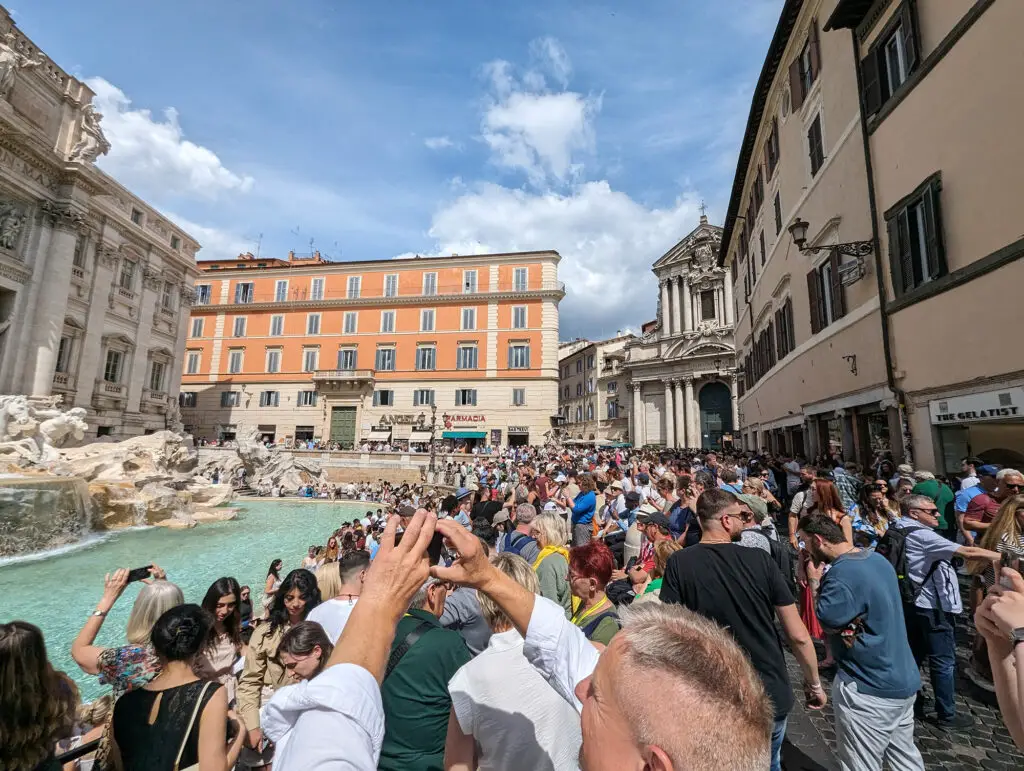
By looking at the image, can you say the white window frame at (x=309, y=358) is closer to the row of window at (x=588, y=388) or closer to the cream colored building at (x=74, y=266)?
the cream colored building at (x=74, y=266)

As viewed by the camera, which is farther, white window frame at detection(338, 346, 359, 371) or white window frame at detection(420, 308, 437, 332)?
white window frame at detection(338, 346, 359, 371)

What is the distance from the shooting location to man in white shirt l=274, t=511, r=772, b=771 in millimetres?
911

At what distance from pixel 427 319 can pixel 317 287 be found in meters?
8.62

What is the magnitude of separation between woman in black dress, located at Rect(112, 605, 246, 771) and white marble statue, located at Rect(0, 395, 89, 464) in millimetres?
15511

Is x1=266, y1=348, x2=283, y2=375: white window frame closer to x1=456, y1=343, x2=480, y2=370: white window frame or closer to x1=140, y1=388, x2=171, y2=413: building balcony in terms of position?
x1=140, y1=388, x2=171, y2=413: building balcony

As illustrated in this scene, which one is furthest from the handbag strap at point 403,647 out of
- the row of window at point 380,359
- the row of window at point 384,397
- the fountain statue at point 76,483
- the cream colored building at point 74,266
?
the row of window at point 380,359

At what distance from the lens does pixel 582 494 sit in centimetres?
699

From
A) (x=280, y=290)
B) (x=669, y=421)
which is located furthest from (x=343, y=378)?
(x=669, y=421)

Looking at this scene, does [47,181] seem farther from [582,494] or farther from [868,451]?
[868,451]

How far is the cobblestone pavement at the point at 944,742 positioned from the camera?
119 inches

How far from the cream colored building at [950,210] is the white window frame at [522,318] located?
2404 cm

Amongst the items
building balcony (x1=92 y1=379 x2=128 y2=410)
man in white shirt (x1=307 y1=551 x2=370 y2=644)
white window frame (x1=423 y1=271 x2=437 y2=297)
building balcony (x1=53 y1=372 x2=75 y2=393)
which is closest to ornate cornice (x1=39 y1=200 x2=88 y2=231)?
building balcony (x1=53 y1=372 x2=75 y2=393)

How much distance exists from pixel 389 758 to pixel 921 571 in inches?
157

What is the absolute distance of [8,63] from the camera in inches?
657
